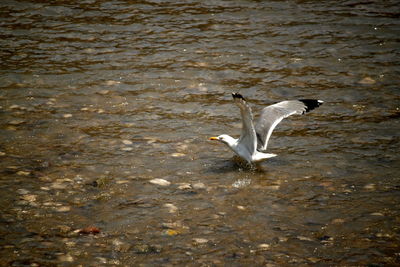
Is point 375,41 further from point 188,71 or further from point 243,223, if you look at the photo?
point 243,223

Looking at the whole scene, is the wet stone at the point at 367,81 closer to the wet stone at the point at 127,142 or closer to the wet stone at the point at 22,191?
the wet stone at the point at 127,142

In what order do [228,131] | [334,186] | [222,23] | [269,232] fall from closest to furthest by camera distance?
1. [269,232]
2. [334,186]
3. [228,131]
4. [222,23]

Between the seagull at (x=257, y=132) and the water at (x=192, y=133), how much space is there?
232 millimetres

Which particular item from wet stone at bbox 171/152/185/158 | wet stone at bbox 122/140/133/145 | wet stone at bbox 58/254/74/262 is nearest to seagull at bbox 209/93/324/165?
wet stone at bbox 171/152/185/158

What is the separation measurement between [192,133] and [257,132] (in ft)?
3.68

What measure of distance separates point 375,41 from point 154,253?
7.82m

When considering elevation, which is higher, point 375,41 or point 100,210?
point 375,41

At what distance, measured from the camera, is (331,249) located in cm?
558

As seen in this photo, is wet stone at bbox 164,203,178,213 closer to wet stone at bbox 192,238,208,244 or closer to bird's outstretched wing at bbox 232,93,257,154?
wet stone at bbox 192,238,208,244

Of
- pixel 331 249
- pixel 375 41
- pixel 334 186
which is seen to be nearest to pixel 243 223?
pixel 331 249

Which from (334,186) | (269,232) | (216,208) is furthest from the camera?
(334,186)

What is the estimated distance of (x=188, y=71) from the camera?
34.8ft

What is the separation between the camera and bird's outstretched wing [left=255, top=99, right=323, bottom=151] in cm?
768

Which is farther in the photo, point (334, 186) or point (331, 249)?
point (334, 186)
